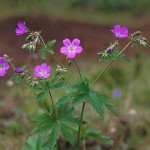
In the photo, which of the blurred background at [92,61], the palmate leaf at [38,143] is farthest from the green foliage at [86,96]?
the blurred background at [92,61]

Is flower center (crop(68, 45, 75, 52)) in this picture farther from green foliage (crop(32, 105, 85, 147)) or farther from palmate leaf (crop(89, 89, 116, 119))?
green foliage (crop(32, 105, 85, 147))

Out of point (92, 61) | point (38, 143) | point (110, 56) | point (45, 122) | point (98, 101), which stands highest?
point (110, 56)

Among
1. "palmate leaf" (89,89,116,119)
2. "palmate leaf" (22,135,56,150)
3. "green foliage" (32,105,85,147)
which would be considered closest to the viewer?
"palmate leaf" (89,89,116,119)

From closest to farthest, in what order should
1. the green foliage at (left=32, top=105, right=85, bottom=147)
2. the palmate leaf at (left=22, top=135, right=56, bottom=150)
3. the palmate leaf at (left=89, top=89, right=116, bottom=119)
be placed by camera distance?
1. the palmate leaf at (left=89, top=89, right=116, bottom=119)
2. the green foliage at (left=32, top=105, right=85, bottom=147)
3. the palmate leaf at (left=22, top=135, right=56, bottom=150)

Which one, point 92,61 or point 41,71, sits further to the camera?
point 92,61

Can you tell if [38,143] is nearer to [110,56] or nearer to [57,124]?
[57,124]

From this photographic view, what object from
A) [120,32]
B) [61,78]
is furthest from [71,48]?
[120,32]

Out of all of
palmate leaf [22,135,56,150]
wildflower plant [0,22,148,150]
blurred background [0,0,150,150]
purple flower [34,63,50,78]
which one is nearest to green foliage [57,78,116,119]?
wildflower plant [0,22,148,150]

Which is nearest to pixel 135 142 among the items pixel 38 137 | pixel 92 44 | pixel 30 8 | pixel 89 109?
pixel 89 109

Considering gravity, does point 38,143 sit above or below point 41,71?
below
